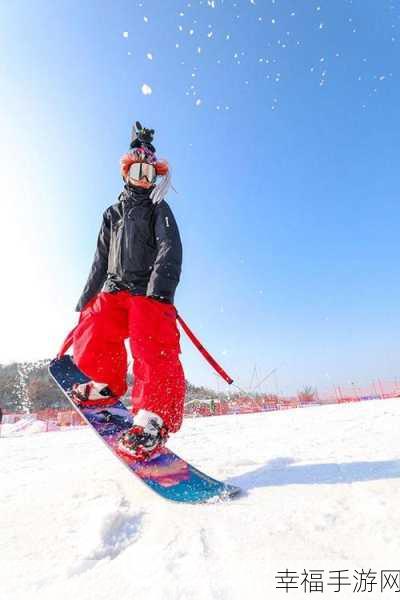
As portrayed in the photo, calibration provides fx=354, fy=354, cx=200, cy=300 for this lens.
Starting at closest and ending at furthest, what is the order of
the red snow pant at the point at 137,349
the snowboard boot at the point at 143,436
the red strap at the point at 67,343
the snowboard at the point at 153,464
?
the snowboard at the point at 153,464, the snowboard boot at the point at 143,436, the red snow pant at the point at 137,349, the red strap at the point at 67,343

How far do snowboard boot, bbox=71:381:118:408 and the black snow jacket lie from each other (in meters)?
0.59

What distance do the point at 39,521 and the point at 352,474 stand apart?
3.80 feet

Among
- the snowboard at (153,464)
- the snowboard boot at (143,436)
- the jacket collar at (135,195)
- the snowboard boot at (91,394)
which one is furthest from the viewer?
the jacket collar at (135,195)

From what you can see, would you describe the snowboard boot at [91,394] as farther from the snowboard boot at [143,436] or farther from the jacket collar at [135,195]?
the jacket collar at [135,195]

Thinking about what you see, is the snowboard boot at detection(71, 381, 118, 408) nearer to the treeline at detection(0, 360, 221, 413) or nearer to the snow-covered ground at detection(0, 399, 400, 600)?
the snow-covered ground at detection(0, 399, 400, 600)

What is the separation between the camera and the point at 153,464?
5.53 ft

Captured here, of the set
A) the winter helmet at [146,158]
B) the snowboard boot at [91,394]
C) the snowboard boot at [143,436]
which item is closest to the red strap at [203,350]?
the snowboard boot at [91,394]

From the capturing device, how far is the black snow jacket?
6.93ft

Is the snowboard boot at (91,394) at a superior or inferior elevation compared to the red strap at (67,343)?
inferior

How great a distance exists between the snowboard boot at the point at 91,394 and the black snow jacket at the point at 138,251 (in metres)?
0.59

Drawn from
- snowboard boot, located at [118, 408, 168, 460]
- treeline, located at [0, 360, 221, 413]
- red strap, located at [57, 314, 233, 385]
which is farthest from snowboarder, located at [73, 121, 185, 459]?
treeline, located at [0, 360, 221, 413]

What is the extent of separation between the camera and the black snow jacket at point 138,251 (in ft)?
6.93

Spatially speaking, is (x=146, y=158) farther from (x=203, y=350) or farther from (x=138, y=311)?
(x=203, y=350)

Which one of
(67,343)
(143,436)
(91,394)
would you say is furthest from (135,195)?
(143,436)
